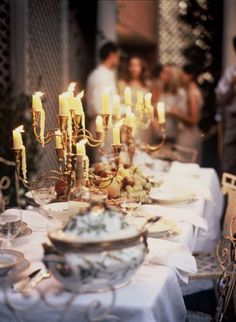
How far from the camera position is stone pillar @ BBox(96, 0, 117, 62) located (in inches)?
275

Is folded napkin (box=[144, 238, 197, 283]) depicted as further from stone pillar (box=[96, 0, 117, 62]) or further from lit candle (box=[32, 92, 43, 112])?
stone pillar (box=[96, 0, 117, 62])

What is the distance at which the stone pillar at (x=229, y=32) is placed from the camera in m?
7.66

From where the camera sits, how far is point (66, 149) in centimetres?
247

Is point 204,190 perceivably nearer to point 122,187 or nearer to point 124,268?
point 122,187

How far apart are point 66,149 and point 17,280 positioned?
85 cm

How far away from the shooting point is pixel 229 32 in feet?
25.2

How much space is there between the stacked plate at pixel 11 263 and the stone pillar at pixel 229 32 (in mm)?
6283

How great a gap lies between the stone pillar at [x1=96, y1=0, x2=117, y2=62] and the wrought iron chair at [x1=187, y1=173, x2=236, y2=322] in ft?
13.2

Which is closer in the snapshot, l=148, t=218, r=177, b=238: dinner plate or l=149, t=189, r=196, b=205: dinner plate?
l=148, t=218, r=177, b=238: dinner plate

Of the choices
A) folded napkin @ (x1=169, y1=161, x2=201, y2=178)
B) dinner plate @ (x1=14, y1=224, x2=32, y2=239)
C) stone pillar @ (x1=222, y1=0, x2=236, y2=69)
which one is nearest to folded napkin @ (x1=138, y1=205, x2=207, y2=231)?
dinner plate @ (x1=14, y1=224, x2=32, y2=239)

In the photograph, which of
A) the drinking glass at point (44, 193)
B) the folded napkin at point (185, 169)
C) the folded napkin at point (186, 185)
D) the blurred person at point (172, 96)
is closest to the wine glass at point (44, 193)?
the drinking glass at point (44, 193)

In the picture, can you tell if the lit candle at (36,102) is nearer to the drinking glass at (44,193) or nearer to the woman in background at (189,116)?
the drinking glass at (44,193)

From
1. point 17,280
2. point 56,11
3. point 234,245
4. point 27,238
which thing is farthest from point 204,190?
point 56,11

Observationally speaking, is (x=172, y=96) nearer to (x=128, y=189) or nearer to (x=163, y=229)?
(x=128, y=189)
